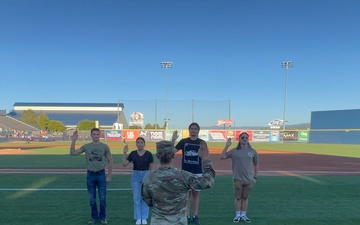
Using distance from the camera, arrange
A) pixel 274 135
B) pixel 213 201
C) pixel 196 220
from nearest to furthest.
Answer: pixel 196 220, pixel 213 201, pixel 274 135

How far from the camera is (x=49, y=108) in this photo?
115938 mm

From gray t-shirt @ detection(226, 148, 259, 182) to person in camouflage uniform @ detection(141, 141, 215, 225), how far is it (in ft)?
12.1

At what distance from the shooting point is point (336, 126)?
6009 cm

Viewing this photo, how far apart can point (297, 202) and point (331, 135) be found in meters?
48.4

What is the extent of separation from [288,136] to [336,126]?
18.0 meters

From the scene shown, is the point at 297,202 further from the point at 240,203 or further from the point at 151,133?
the point at 151,133

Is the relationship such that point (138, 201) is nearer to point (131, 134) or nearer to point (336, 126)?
point (131, 134)

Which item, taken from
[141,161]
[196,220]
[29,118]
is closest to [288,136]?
[196,220]

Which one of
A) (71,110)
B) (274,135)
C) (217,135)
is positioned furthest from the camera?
(71,110)

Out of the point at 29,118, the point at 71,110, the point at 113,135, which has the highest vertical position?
the point at 71,110

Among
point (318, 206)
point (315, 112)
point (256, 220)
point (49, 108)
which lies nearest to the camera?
point (256, 220)

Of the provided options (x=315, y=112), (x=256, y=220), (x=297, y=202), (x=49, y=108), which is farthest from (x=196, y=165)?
(x=49, y=108)

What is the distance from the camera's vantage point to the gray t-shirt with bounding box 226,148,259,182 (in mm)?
6379

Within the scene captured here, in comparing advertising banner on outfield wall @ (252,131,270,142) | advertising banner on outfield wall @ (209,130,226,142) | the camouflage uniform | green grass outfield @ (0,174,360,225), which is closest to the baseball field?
green grass outfield @ (0,174,360,225)
